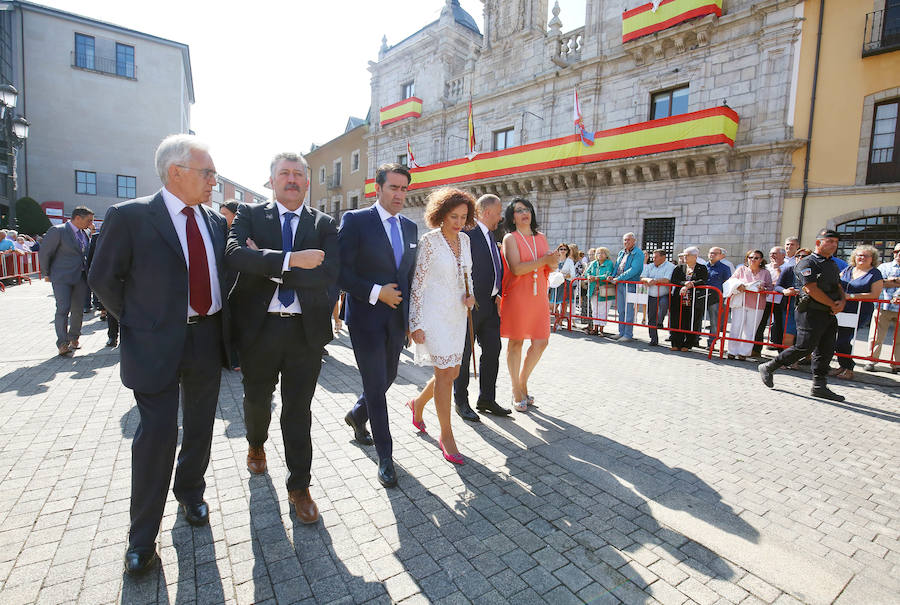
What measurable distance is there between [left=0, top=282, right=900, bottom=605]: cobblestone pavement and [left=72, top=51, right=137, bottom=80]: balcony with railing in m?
34.7

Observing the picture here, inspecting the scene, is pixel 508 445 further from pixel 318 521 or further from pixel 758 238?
pixel 758 238

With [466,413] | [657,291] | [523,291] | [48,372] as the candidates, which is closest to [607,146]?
[657,291]

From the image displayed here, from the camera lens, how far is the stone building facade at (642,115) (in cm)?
1362

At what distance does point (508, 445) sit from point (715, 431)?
2.03m

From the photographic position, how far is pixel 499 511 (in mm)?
2768

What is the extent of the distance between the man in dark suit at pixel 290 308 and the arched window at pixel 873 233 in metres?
14.5

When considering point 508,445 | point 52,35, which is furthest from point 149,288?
point 52,35

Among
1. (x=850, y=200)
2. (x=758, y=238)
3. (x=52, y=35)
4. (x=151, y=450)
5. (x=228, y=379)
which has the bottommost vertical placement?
(x=228, y=379)

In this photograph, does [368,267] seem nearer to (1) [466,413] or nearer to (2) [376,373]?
(2) [376,373]

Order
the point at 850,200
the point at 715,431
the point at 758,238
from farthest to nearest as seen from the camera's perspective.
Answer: the point at 758,238 < the point at 850,200 < the point at 715,431

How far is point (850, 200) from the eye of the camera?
12539 mm

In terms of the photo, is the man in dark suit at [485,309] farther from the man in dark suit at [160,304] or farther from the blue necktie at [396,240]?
the man in dark suit at [160,304]

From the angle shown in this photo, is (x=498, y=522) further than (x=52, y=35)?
No

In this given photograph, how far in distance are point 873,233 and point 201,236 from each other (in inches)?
642
